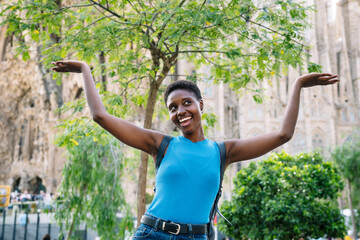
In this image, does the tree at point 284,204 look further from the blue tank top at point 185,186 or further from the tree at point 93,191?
the blue tank top at point 185,186

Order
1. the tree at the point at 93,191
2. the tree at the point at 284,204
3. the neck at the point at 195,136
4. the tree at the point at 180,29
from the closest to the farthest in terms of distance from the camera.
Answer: the neck at the point at 195,136 → the tree at the point at 180,29 → the tree at the point at 93,191 → the tree at the point at 284,204

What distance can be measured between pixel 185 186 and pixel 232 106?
26454 millimetres

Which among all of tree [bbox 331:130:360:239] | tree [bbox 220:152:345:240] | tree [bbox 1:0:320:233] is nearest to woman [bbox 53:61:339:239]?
tree [bbox 1:0:320:233]

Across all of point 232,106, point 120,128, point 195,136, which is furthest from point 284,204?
point 232,106

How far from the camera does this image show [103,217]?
762 centimetres

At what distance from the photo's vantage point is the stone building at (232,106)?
23438mm

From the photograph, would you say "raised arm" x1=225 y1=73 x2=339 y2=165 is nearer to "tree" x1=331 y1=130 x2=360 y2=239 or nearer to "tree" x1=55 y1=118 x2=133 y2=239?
"tree" x1=55 y1=118 x2=133 y2=239

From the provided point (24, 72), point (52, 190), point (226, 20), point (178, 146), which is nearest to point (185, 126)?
point (178, 146)

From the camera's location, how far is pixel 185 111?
1.73 m

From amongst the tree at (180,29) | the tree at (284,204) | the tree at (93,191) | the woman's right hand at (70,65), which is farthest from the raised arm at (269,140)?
the tree at (284,204)

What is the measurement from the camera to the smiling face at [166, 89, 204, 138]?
1730 millimetres

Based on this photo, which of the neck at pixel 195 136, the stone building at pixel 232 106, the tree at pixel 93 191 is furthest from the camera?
the stone building at pixel 232 106

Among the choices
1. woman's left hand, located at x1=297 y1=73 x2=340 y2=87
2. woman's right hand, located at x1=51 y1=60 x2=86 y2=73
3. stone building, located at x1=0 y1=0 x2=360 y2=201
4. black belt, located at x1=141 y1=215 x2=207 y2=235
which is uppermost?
stone building, located at x1=0 y1=0 x2=360 y2=201

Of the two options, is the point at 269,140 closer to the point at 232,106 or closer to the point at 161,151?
the point at 161,151
